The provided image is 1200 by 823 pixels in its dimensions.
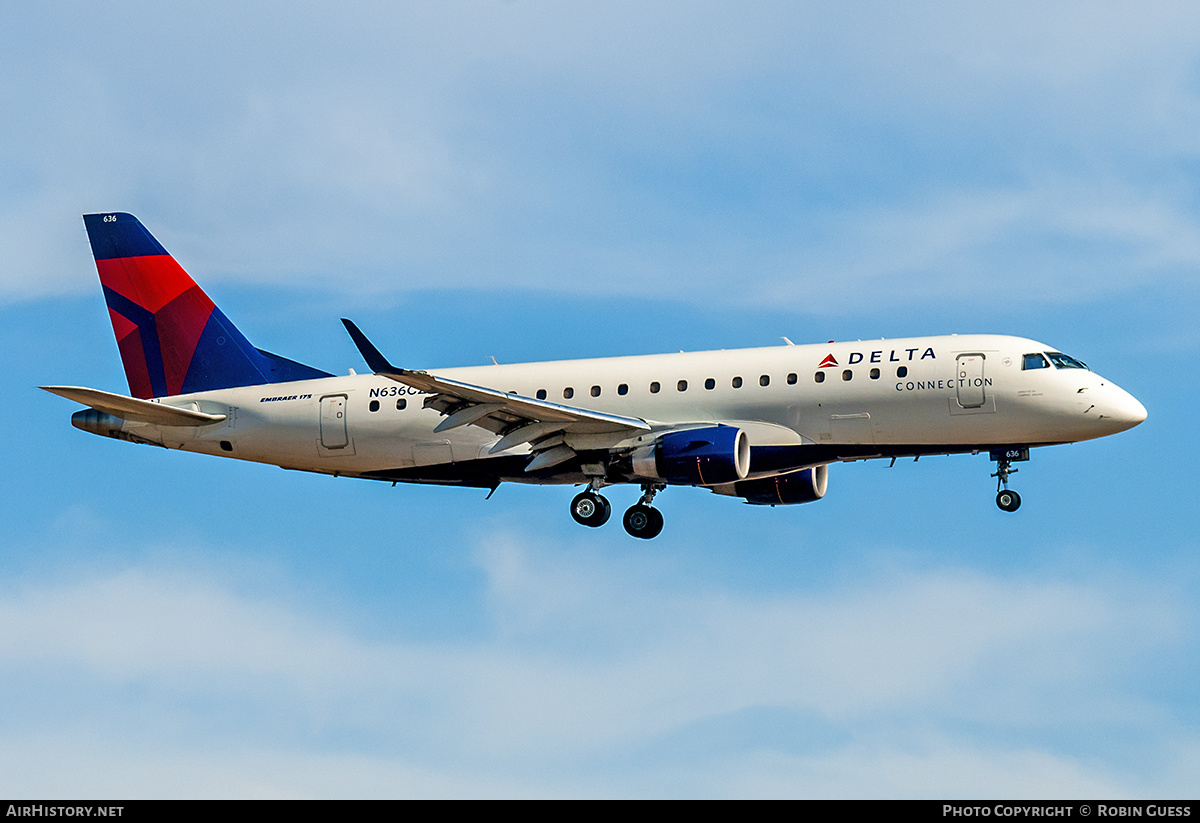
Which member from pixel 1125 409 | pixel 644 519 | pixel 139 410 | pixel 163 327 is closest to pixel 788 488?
pixel 644 519

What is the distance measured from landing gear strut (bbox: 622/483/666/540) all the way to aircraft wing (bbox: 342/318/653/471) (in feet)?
9.64

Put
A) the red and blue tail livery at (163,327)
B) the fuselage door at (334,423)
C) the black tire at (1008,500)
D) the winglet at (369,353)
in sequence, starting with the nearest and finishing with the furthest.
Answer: the winglet at (369,353), the black tire at (1008,500), the fuselage door at (334,423), the red and blue tail livery at (163,327)

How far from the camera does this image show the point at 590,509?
Answer: 43031 mm

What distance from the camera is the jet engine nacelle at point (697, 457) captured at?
3966 centimetres

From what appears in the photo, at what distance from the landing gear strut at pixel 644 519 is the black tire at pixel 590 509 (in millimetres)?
914

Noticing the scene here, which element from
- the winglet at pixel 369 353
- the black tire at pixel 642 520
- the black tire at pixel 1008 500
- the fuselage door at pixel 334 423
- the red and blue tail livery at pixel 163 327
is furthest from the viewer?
the red and blue tail livery at pixel 163 327

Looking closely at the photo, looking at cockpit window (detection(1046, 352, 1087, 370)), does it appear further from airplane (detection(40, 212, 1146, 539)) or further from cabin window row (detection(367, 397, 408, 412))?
cabin window row (detection(367, 397, 408, 412))

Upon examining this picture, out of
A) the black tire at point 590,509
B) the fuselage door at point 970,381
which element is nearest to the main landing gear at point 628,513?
the black tire at point 590,509

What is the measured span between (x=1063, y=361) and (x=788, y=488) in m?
9.31

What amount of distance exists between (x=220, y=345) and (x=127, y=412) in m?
3.60

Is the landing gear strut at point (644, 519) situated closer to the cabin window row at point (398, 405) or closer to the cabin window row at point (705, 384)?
the cabin window row at point (705, 384)

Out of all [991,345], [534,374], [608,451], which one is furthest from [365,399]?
[991,345]

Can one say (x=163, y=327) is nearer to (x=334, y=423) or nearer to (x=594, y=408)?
(x=334, y=423)
